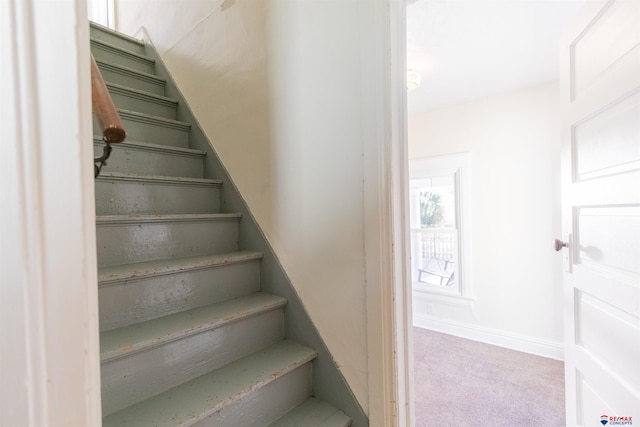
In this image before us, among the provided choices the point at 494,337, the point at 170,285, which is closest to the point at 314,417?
the point at 170,285

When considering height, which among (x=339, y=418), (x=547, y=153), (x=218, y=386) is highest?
(x=547, y=153)

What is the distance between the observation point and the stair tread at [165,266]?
1.03 meters

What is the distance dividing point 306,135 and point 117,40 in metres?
1.98

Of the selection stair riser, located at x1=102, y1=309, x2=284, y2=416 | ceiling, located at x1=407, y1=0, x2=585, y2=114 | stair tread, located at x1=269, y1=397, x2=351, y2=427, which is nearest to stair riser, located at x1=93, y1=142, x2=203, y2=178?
stair riser, located at x1=102, y1=309, x2=284, y2=416

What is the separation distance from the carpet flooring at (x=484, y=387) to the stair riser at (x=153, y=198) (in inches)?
72.5

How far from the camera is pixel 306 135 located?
126cm

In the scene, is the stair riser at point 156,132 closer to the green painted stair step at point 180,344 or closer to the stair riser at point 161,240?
the stair riser at point 161,240

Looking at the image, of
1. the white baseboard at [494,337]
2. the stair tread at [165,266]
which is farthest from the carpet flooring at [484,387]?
the stair tread at [165,266]

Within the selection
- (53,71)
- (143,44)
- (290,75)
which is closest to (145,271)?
(53,71)

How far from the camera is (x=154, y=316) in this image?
1122 millimetres

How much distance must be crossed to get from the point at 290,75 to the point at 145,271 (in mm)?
986

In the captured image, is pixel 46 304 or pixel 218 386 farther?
pixel 218 386

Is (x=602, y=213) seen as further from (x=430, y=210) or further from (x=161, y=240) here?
(x=430, y=210)

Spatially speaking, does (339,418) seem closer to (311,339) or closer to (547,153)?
(311,339)
